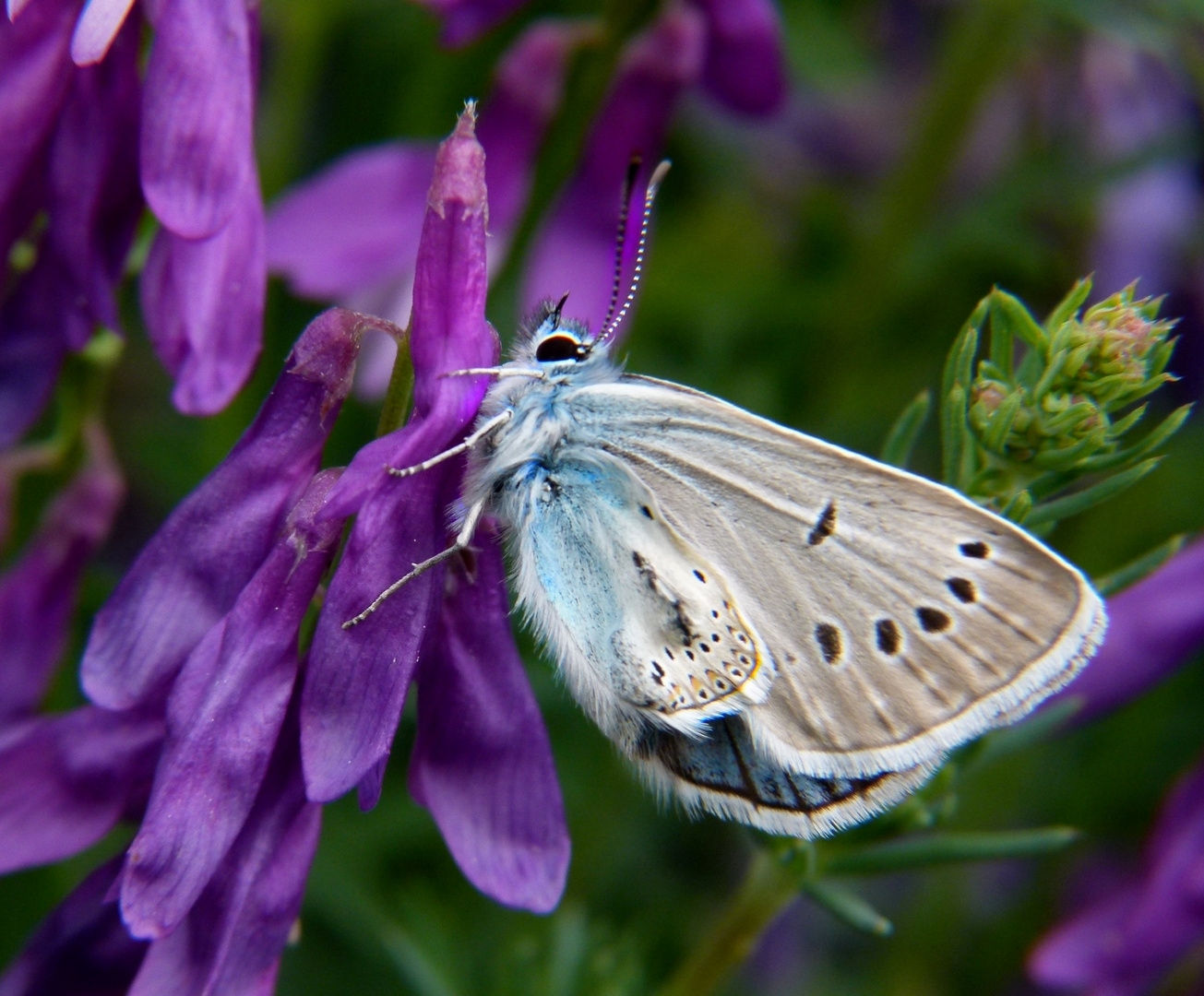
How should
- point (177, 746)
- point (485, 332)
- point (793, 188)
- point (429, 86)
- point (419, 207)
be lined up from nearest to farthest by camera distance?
point (177, 746)
point (485, 332)
point (419, 207)
point (429, 86)
point (793, 188)

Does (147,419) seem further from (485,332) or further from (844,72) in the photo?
(485,332)

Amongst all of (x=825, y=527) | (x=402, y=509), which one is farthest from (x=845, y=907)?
(x=402, y=509)

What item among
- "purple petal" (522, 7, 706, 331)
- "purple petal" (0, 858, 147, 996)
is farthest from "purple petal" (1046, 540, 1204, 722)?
"purple petal" (0, 858, 147, 996)

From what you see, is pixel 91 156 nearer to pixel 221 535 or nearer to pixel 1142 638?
pixel 221 535

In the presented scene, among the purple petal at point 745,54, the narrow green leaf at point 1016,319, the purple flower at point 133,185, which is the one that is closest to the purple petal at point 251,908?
the purple flower at point 133,185

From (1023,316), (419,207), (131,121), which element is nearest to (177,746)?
(131,121)

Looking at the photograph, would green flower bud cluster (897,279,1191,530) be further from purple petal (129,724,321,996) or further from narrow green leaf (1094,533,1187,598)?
purple petal (129,724,321,996)
